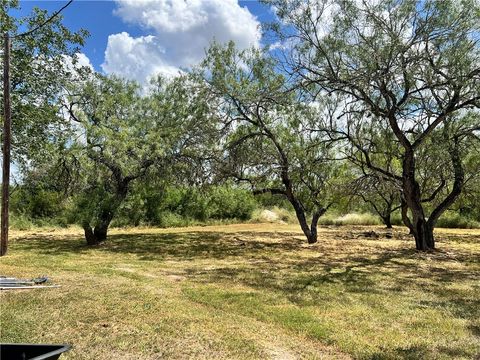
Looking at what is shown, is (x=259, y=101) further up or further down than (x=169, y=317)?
further up

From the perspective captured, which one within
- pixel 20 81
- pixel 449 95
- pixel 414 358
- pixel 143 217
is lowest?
pixel 414 358

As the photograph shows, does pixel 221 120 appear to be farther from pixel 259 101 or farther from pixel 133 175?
pixel 133 175

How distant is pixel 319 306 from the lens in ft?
19.4

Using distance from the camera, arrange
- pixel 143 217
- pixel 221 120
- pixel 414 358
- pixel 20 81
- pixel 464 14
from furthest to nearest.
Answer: pixel 143 217 → pixel 221 120 → pixel 20 81 → pixel 464 14 → pixel 414 358

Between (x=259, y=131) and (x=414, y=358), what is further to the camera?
(x=259, y=131)

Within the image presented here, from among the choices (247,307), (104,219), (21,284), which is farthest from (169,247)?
(247,307)

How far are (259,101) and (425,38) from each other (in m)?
4.89

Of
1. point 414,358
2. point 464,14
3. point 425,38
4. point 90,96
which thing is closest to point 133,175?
point 90,96

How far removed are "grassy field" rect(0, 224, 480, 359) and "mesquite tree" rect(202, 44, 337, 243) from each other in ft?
12.8

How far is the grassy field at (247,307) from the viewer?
429 centimetres

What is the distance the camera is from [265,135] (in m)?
14.2

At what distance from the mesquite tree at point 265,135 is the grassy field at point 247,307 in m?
3.91

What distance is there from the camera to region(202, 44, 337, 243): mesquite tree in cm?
1341

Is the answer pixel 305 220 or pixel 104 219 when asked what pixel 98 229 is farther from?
pixel 305 220
